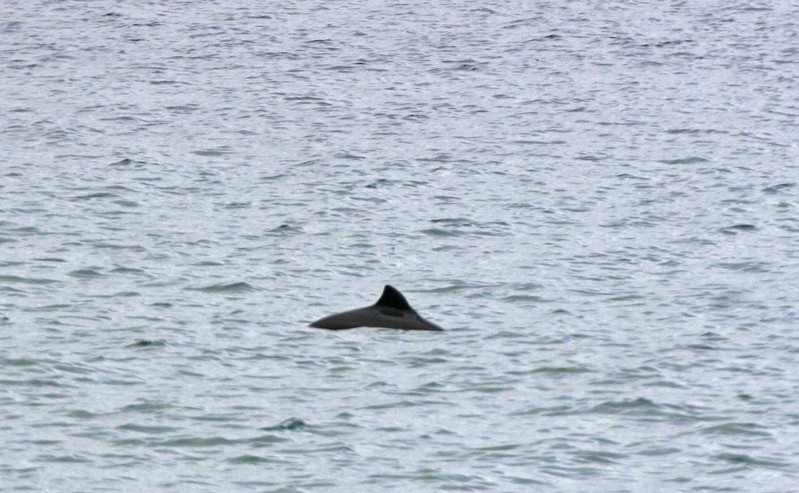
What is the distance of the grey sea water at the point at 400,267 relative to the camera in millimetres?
18047

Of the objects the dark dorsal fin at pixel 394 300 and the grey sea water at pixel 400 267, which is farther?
the dark dorsal fin at pixel 394 300

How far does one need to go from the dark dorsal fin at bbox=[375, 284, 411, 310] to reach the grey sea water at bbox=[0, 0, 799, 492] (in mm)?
690

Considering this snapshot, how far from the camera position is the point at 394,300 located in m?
22.9

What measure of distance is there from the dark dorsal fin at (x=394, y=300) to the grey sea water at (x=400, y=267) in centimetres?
69

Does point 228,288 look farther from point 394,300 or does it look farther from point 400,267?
point 394,300

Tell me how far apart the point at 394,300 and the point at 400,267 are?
4.01 meters

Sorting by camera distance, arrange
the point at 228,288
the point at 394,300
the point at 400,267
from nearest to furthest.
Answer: the point at 394,300, the point at 228,288, the point at 400,267

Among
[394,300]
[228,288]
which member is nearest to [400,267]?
[228,288]

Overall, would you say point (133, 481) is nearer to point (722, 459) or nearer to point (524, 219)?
point (722, 459)

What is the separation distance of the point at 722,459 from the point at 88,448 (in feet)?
24.6

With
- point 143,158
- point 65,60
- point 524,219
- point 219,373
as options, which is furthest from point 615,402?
point 65,60

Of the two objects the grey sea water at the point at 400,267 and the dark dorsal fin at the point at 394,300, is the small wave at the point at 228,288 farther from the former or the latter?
the dark dorsal fin at the point at 394,300

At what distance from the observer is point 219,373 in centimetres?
2083

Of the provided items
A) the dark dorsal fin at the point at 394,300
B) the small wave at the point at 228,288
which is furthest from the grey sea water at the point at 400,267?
the dark dorsal fin at the point at 394,300
